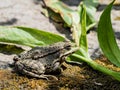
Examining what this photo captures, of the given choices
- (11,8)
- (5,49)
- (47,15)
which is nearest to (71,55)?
(5,49)

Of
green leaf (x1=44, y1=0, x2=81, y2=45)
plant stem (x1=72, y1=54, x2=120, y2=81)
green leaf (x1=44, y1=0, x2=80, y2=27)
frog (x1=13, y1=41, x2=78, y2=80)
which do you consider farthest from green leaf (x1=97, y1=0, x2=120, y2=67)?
green leaf (x1=44, y1=0, x2=80, y2=27)

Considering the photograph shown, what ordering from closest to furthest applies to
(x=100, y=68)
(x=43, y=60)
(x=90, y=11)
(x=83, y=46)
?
(x=100, y=68) → (x=43, y=60) → (x=83, y=46) → (x=90, y=11)

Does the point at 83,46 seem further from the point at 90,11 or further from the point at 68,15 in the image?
the point at 90,11

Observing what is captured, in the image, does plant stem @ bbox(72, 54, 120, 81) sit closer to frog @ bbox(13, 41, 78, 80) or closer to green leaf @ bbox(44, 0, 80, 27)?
frog @ bbox(13, 41, 78, 80)

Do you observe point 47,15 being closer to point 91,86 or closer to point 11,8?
point 11,8

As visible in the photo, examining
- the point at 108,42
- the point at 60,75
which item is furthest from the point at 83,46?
the point at 60,75
